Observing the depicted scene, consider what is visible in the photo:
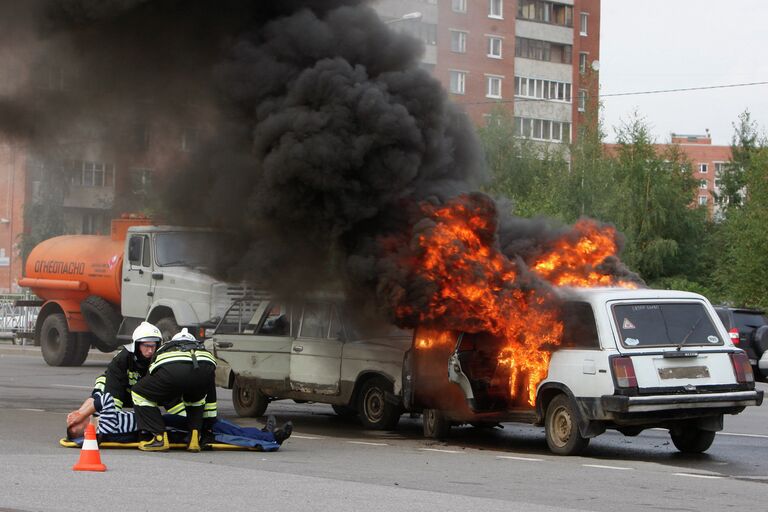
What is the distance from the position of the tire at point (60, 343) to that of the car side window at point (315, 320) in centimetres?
1219

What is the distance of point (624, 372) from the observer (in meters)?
11.6

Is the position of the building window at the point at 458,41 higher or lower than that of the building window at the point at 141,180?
higher

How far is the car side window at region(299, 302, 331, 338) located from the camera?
14.9 meters

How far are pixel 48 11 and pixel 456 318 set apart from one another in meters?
6.92

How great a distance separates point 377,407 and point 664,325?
149 inches

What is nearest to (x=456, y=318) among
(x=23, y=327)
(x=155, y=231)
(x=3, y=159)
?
(x=155, y=231)

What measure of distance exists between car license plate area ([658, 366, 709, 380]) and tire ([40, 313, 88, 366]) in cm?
1687

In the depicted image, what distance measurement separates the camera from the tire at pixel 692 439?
12.7 metres

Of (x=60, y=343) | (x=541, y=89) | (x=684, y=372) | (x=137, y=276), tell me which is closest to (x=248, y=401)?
(x=684, y=372)

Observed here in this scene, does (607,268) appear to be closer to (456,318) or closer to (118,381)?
(456,318)

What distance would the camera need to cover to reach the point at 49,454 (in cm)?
1105

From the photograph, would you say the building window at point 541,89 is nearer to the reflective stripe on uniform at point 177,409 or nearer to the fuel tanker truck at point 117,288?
the fuel tanker truck at point 117,288

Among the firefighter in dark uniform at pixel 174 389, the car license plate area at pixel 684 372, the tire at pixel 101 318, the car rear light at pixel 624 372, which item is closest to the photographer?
the firefighter in dark uniform at pixel 174 389

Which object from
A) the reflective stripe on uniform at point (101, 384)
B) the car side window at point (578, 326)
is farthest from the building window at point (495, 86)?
the reflective stripe on uniform at point (101, 384)
